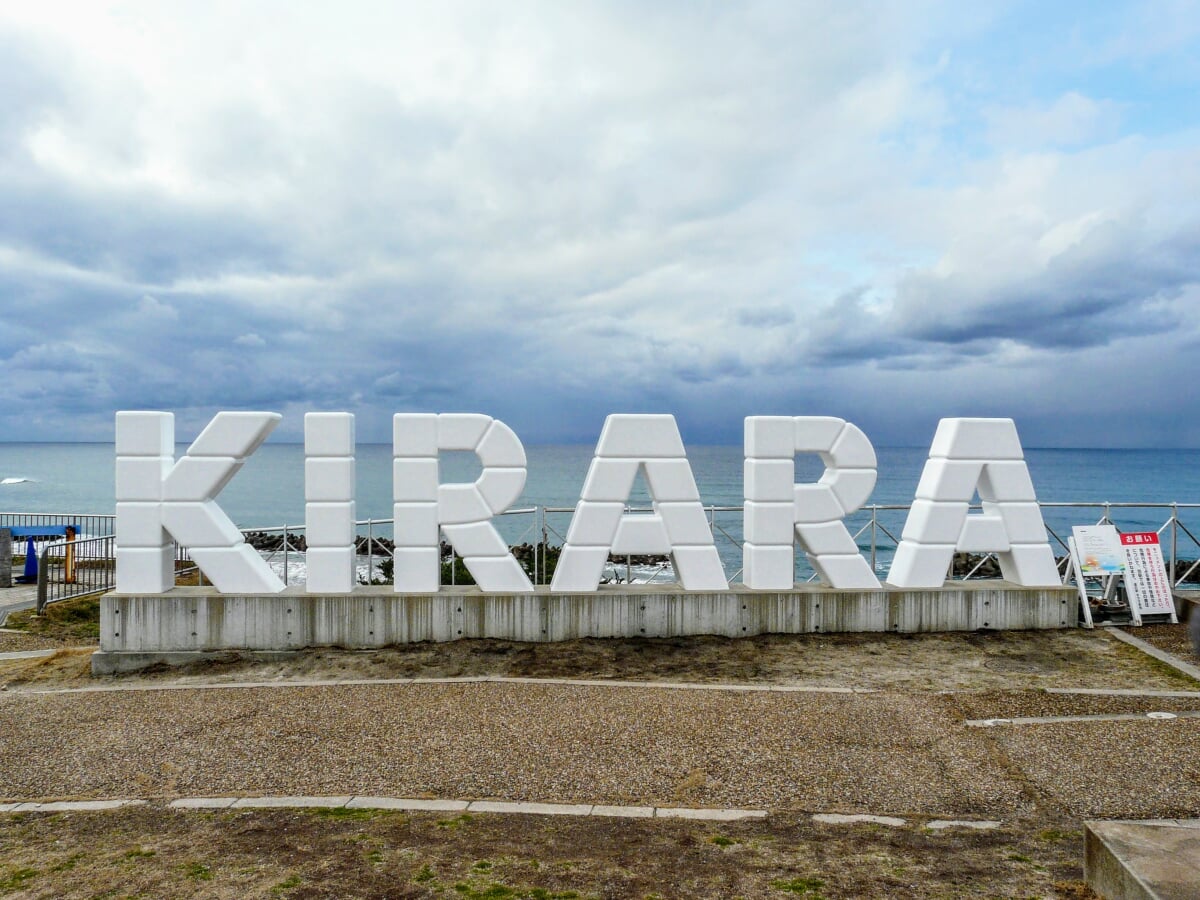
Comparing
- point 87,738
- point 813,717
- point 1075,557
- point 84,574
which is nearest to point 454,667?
point 87,738

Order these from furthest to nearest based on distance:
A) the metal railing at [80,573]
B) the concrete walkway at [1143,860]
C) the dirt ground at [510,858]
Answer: the metal railing at [80,573], the dirt ground at [510,858], the concrete walkway at [1143,860]

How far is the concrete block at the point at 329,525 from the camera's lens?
1183cm

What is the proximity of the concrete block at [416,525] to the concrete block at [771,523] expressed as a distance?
475 cm

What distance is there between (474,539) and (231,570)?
143 inches

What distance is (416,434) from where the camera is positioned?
11773mm

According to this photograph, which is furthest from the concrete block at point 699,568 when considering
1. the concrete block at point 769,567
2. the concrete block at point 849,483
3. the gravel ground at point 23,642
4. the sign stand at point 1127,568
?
the gravel ground at point 23,642

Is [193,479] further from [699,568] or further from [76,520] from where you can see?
[76,520]

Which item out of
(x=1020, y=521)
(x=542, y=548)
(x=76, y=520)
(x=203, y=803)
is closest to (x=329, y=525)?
(x=203, y=803)

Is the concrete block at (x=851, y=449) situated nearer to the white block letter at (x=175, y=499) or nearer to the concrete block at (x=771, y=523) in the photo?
the concrete block at (x=771, y=523)

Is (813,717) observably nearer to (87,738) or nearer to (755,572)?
(755,572)

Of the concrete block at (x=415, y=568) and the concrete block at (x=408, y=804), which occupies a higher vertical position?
the concrete block at (x=415, y=568)

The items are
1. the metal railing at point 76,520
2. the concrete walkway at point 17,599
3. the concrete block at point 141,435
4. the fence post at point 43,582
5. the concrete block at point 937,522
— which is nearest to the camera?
the concrete block at point 141,435

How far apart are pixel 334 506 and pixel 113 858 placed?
6.61m

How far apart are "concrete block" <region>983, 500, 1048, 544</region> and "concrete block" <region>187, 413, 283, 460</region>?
11.5 meters
